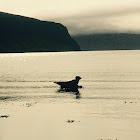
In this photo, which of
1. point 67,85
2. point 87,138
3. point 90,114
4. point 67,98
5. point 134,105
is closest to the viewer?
point 87,138

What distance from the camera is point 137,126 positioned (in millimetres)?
34094

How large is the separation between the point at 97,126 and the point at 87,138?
16.0 ft

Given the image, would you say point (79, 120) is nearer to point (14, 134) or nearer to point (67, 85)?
point (14, 134)

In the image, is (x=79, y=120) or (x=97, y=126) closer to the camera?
(x=97, y=126)

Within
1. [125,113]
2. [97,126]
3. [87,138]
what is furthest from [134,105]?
[87,138]

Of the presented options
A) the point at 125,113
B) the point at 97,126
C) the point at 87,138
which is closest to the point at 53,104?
the point at 125,113

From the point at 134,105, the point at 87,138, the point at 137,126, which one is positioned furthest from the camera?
the point at 134,105

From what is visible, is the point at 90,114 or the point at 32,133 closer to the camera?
the point at 32,133

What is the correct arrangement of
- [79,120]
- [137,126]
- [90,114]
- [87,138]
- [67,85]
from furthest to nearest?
[67,85] < [90,114] < [79,120] < [137,126] < [87,138]

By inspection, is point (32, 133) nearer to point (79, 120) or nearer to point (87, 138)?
point (87, 138)

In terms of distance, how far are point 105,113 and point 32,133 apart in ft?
41.8

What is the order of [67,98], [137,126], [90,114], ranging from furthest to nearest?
[67,98] → [90,114] → [137,126]

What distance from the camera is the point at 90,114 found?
135ft

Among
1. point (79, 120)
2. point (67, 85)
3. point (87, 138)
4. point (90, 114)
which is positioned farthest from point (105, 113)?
point (67, 85)
